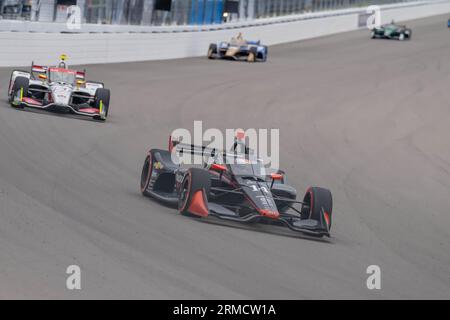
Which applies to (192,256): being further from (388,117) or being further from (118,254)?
(388,117)

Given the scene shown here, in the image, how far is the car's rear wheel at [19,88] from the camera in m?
20.1

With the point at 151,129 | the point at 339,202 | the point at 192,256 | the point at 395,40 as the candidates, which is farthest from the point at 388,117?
the point at 395,40

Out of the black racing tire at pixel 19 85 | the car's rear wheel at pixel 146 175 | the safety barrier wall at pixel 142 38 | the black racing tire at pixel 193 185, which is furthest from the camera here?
the safety barrier wall at pixel 142 38

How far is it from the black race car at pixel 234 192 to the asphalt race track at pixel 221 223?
18 centimetres

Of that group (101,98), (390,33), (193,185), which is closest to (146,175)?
(193,185)

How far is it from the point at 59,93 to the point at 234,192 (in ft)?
28.7

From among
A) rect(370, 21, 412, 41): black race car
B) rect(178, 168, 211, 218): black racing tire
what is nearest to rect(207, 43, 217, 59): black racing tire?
rect(370, 21, 412, 41): black race car

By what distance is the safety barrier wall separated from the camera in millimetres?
31156

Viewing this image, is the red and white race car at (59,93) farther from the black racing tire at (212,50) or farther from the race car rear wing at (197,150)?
the black racing tire at (212,50)

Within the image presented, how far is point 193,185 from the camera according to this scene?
39.4ft

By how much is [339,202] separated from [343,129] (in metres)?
8.70

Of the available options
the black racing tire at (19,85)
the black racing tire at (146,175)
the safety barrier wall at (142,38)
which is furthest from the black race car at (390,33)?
the black racing tire at (146,175)

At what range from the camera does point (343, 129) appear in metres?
23.8

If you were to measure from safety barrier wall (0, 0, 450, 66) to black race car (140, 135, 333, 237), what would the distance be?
57.2 feet
